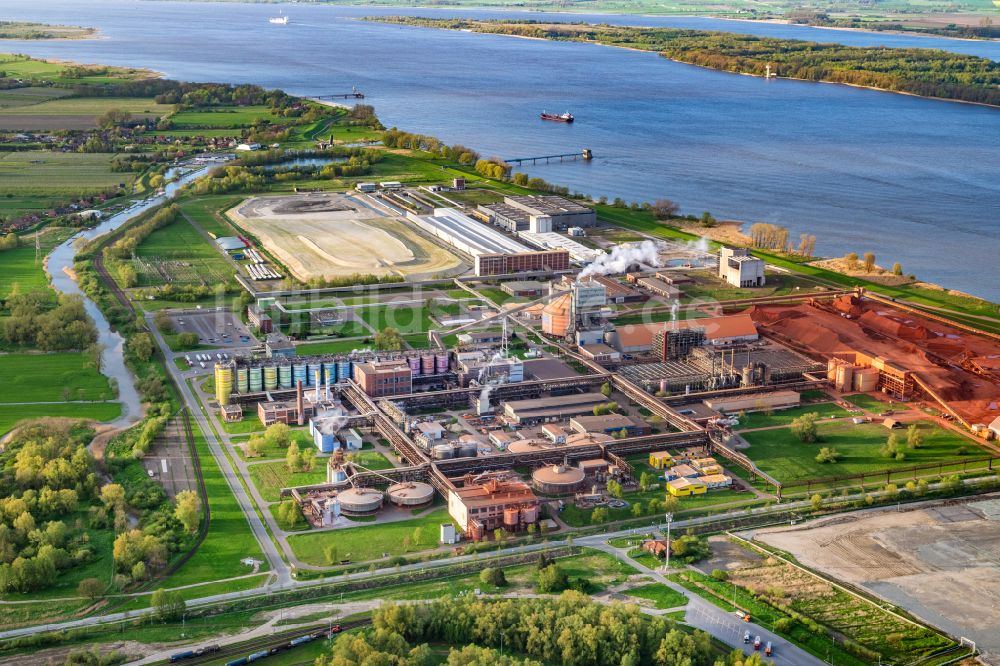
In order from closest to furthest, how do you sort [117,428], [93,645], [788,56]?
[93,645], [117,428], [788,56]

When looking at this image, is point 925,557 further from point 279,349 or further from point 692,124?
point 692,124

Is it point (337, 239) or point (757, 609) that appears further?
point (337, 239)

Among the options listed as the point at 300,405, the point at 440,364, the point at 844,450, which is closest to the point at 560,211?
the point at 440,364

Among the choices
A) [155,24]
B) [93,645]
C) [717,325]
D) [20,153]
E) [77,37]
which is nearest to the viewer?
[93,645]

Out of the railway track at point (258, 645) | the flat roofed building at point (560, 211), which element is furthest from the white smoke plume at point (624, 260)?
the railway track at point (258, 645)

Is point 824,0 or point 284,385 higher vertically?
point 824,0

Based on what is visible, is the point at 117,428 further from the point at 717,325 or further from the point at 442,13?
the point at 442,13

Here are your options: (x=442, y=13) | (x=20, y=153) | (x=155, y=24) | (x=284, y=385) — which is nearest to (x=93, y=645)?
(x=284, y=385)
